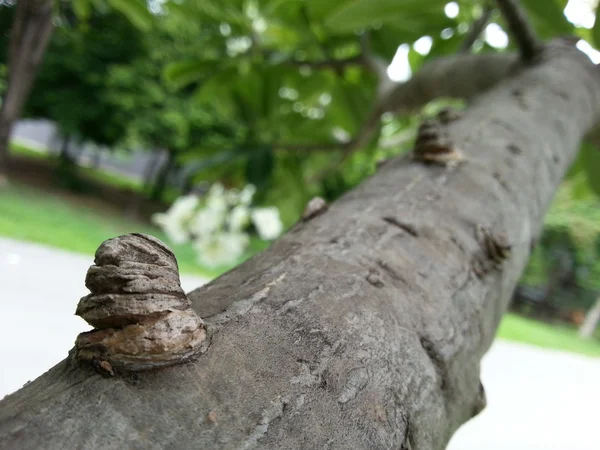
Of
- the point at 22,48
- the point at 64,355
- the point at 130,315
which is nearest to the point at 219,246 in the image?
the point at 64,355

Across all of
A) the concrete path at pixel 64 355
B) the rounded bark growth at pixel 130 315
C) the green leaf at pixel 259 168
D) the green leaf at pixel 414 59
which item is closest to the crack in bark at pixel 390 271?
the rounded bark growth at pixel 130 315

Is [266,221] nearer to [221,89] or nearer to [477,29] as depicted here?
[221,89]

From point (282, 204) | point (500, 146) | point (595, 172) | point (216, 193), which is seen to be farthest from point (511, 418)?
point (500, 146)

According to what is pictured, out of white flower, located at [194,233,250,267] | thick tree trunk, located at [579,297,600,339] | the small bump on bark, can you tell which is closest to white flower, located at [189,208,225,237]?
white flower, located at [194,233,250,267]

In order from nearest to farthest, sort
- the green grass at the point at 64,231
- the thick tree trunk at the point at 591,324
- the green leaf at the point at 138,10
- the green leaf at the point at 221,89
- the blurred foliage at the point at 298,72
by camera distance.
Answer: the blurred foliage at the point at 298,72, the green leaf at the point at 138,10, the green leaf at the point at 221,89, the green grass at the point at 64,231, the thick tree trunk at the point at 591,324

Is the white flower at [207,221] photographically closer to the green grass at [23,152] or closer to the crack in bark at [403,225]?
the crack in bark at [403,225]

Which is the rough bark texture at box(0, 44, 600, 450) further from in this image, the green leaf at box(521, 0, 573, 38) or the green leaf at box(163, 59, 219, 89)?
the green leaf at box(163, 59, 219, 89)
